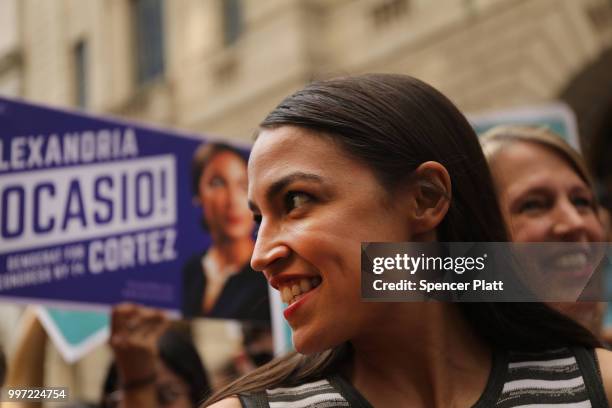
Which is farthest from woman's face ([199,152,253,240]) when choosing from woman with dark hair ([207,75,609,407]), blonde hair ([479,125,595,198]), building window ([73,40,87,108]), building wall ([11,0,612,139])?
woman with dark hair ([207,75,609,407])

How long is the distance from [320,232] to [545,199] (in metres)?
0.78

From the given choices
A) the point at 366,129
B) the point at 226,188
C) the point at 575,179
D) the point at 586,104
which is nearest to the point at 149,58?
the point at 226,188

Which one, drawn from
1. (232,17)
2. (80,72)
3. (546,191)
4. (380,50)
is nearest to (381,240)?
(546,191)

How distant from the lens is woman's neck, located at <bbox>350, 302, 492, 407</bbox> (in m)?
1.36

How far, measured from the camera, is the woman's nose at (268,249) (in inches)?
48.5

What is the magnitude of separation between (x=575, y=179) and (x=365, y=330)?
29.5 inches

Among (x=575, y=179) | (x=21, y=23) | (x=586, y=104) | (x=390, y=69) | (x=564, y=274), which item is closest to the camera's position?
(x=564, y=274)

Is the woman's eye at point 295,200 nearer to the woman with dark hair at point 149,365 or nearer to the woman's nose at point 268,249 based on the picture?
the woman's nose at point 268,249

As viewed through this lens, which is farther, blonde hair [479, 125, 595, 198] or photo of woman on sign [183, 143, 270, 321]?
photo of woman on sign [183, 143, 270, 321]

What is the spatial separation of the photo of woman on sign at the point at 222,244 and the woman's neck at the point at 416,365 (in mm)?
1480

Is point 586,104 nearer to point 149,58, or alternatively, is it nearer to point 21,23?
point 149,58

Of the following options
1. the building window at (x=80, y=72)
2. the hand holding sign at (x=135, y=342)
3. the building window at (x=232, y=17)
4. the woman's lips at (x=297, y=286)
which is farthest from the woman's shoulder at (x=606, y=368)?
the building window at (x=232, y=17)

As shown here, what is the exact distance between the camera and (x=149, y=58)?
3.74m

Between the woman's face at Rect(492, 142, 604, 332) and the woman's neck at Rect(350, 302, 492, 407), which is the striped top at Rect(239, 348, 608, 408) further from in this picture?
the woman's face at Rect(492, 142, 604, 332)
